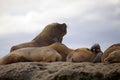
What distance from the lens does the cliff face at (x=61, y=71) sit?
7809mm

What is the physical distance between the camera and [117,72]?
772 cm

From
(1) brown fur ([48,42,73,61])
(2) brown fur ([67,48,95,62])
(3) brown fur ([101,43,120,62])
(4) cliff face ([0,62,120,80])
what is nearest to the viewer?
(4) cliff face ([0,62,120,80])

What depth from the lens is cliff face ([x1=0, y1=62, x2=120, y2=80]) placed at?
7.81m

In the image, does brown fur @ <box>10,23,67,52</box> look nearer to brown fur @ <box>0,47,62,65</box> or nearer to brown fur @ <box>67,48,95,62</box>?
brown fur @ <box>0,47,62,65</box>

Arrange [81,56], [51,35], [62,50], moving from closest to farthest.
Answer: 1. [81,56]
2. [62,50]
3. [51,35]

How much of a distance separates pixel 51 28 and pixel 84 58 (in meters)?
4.88

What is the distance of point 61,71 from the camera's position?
820 centimetres

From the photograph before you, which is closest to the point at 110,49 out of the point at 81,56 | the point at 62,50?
the point at 81,56

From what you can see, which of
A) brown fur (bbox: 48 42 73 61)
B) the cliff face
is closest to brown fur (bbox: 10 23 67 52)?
brown fur (bbox: 48 42 73 61)

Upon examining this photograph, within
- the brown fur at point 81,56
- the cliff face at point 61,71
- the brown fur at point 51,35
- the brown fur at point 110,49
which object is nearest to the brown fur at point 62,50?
the brown fur at point 81,56

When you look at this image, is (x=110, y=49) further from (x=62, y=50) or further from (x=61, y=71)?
(x=62, y=50)

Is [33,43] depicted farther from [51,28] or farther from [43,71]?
[43,71]

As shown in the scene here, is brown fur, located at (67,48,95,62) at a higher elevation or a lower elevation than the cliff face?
higher

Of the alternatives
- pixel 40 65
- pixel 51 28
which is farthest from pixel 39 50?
pixel 51 28
